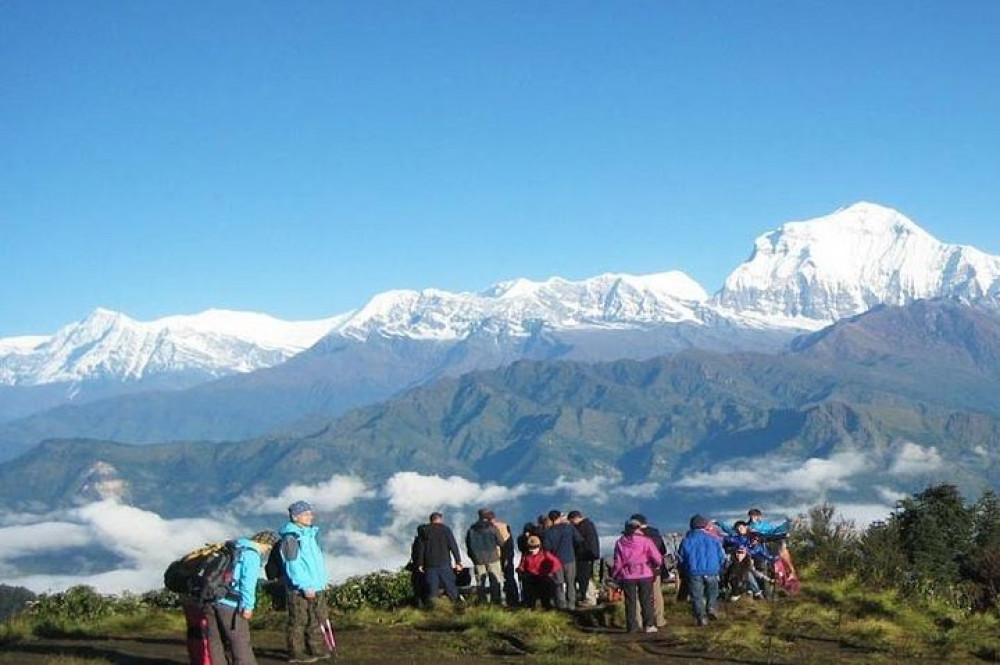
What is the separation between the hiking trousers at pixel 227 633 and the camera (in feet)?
48.1

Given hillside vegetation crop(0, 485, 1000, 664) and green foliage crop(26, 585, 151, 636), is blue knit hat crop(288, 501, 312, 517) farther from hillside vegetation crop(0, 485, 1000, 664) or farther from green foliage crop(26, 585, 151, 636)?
green foliage crop(26, 585, 151, 636)

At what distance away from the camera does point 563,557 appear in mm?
23250

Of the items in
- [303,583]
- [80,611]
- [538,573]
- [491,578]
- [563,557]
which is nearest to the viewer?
[303,583]

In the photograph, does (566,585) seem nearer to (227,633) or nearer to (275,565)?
(275,565)

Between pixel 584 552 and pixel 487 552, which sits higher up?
pixel 487 552

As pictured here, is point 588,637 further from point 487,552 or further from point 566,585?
point 487,552

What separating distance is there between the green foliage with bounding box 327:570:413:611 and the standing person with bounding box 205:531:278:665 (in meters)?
10.2

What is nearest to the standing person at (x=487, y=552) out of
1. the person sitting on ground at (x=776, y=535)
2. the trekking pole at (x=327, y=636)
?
the person sitting on ground at (x=776, y=535)

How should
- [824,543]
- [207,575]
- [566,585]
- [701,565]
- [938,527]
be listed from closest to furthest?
[207,575], [701,565], [566,585], [824,543], [938,527]

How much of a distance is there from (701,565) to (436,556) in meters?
5.46

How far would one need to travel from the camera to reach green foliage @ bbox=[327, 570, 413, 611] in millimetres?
25406

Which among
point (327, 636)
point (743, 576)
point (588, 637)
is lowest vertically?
point (588, 637)

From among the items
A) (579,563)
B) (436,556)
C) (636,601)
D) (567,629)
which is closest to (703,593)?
(636,601)

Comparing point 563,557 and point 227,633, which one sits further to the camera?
point 563,557
